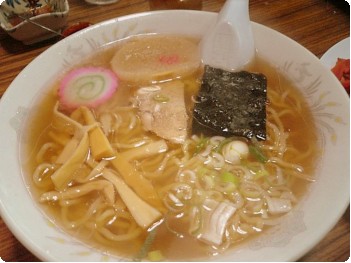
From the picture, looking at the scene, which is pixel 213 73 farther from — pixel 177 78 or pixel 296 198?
pixel 296 198

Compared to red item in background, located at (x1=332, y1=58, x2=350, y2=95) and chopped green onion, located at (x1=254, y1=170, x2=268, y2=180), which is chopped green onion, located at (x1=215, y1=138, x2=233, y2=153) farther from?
red item in background, located at (x1=332, y1=58, x2=350, y2=95)

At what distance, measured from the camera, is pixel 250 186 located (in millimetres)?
1367

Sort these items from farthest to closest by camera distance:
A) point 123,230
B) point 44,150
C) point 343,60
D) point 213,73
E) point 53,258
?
1. point 343,60
2. point 213,73
3. point 44,150
4. point 123,230
5. point 53,258

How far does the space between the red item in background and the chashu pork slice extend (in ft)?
2.30

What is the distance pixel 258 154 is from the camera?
1.45 m

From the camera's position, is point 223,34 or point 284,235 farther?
point 223,34

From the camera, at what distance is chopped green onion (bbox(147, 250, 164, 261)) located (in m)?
1.20

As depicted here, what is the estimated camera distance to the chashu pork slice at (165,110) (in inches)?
60.6

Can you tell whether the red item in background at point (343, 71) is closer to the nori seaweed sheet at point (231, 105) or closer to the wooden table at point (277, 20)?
the wooden table at point (277, 20)


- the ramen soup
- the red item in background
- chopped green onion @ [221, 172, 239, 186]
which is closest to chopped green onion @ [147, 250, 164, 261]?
the ramen soup

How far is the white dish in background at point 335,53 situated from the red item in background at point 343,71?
0.05m

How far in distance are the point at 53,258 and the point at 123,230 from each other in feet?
0.87

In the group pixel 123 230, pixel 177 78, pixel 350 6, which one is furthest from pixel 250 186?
pixel 350 6

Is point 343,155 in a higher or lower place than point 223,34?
lower
